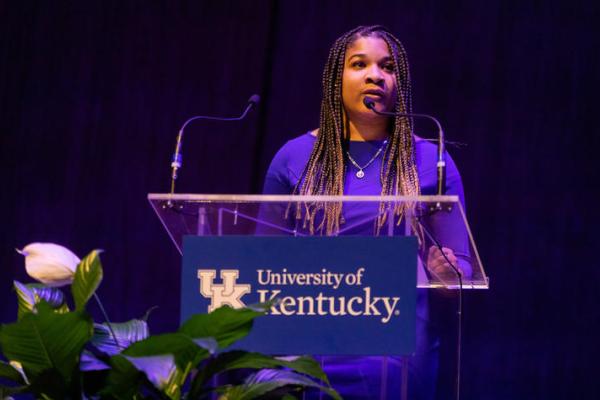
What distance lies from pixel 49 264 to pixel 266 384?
0.34 m

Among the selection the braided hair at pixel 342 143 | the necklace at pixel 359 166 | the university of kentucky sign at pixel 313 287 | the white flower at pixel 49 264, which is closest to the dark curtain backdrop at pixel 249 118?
the braided hair at pixel 342 143

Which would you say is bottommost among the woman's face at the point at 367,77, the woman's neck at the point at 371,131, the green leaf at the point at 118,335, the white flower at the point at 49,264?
the green leaf at the point at 118,335

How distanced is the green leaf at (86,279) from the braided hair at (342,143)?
3.41 ft

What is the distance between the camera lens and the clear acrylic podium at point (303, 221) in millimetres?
1718

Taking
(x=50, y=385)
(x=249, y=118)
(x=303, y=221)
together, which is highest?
(x=249, y=118)

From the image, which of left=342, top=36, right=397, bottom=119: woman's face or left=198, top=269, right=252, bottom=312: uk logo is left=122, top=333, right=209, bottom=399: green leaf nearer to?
left=198, top=269, right=252, bottom=312: uk logo

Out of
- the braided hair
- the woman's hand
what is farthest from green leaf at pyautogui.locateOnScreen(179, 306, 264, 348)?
the braided hair

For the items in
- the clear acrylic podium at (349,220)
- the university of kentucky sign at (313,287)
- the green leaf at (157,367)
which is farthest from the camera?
the clear acrylic podium at (349,220)

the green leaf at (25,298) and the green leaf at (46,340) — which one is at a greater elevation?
the green leaf at (25,298)

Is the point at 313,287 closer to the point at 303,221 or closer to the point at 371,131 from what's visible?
the point at 303,221

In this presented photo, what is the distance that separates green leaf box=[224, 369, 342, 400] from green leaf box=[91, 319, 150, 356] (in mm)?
158

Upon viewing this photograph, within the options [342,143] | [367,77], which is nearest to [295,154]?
[342,143]

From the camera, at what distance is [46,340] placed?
4.21 feet

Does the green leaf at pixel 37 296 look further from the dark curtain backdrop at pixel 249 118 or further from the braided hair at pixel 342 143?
the dark curtain backdrop at pixel 249 118
